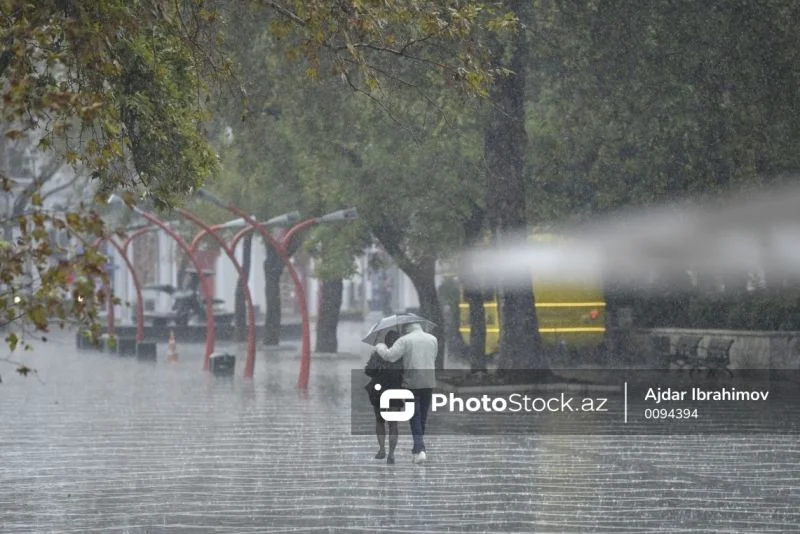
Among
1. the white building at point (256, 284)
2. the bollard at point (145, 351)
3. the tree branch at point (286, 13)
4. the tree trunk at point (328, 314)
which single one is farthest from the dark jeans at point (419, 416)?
the white building at point (256, 284)

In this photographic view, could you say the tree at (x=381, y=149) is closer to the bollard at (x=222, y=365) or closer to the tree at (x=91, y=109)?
the bollard at (x=222, y=365)

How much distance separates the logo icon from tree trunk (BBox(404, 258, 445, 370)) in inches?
706

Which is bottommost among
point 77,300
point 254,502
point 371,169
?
point 254,502

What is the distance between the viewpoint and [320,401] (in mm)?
28266

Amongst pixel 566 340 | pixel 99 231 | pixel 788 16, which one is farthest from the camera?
pixel 566 340

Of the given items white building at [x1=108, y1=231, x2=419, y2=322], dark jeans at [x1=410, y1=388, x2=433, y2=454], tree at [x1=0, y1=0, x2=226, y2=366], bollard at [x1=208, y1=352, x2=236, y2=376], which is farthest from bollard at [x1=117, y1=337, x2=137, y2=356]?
white building at [x1=108, y1=231, x2=419, y2=322]

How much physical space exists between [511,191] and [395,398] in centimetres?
1077

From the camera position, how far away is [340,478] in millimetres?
16297

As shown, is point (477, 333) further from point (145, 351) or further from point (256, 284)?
point (256, 284)

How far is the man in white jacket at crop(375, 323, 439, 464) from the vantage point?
56.8 ft

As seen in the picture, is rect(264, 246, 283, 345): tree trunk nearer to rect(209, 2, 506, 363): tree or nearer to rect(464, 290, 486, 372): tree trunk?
rect(209, 2, 506, 363): tree

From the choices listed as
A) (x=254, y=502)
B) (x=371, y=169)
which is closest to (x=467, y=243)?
(x=371, y=169)

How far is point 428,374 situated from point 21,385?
720 inches

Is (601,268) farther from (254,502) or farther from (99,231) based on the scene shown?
(99,231)
